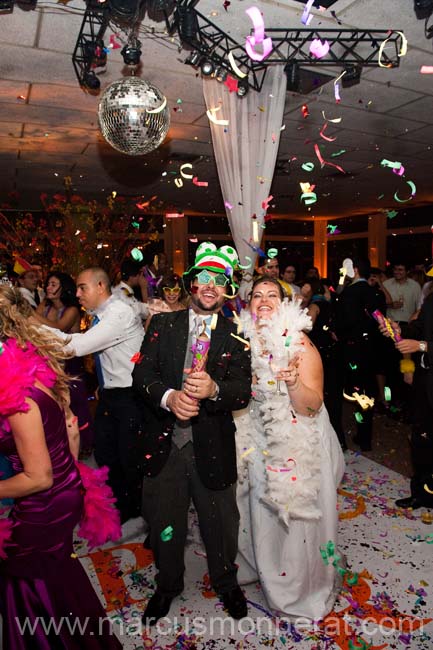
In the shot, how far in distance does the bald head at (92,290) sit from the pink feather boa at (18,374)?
3.95 feet

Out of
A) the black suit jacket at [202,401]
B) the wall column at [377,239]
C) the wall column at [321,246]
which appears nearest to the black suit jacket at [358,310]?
the black suit jacket at [202,401]

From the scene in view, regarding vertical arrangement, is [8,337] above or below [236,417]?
above

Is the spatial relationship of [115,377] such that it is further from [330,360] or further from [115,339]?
[330,360]

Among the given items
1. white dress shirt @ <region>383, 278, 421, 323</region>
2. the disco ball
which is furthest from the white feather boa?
white dress shirt @ <region>383, 278, 421, 323</region>

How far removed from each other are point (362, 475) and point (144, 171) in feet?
15.3

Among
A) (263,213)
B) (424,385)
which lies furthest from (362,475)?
(263,213)

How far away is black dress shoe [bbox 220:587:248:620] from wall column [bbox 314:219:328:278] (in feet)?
37.4

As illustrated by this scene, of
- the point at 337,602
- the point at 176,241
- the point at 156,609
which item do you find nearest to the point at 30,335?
the point at 156,609

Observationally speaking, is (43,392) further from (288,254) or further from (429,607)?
(288,254)

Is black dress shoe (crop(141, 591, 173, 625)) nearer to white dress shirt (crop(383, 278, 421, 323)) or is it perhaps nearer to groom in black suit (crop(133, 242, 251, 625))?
groom in black suit (crop(133, 242, 251, 625))

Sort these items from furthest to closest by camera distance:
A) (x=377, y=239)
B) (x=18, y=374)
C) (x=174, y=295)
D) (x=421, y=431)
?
(x=377, y=239) < (x=174, y=295) < (x=421, y=431) < (x=18, y=374)

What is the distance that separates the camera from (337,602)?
2.09 m

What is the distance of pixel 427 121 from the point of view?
4484 mm

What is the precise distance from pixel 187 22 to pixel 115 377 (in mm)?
1932
